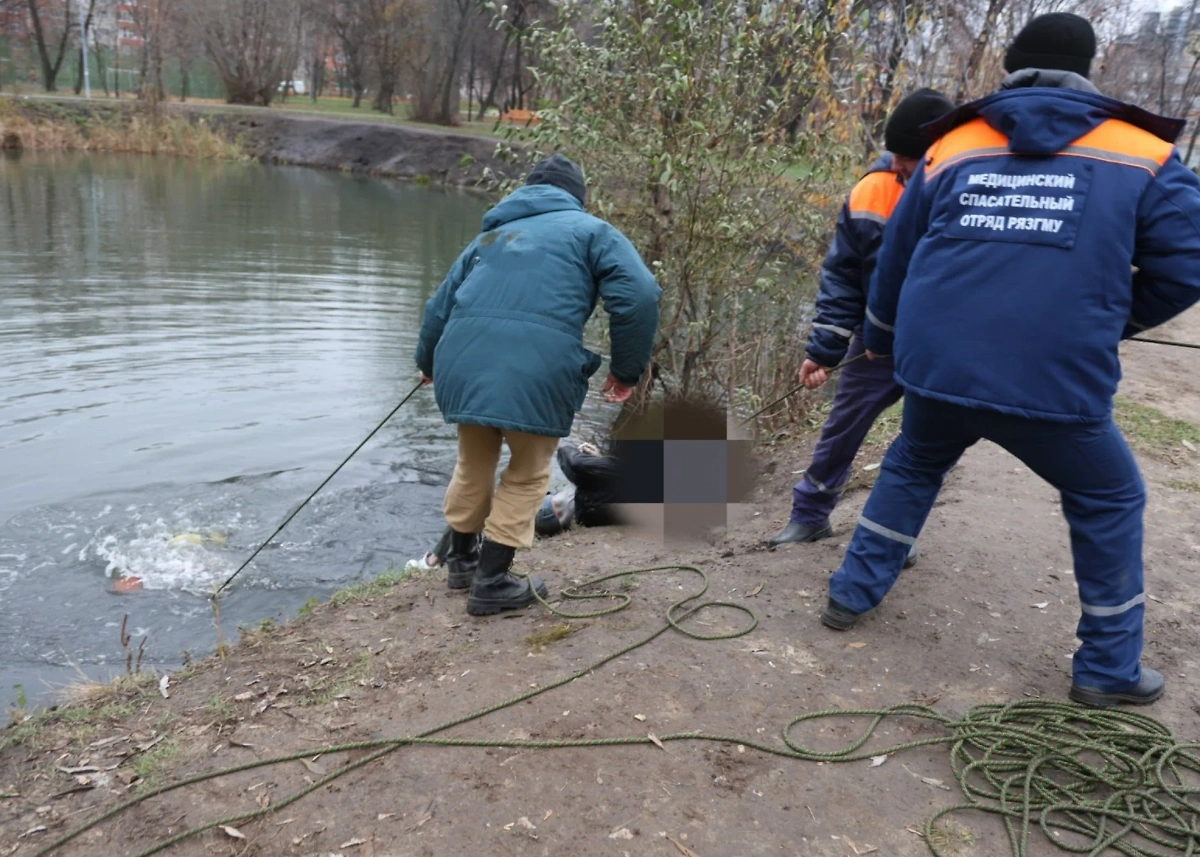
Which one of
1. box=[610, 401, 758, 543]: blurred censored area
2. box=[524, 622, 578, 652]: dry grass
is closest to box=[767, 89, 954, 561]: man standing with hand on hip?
box=[610, 401, 758, 543]: blurred censored area

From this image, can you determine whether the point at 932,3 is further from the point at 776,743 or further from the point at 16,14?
the point at 16,14

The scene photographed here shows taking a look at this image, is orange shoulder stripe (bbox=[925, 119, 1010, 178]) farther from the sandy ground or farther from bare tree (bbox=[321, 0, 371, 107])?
bare tree (bbox=[321, 0, 371, 107])

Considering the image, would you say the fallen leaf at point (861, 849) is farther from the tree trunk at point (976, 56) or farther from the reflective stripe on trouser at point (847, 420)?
the tree trunk at point (976, 56)

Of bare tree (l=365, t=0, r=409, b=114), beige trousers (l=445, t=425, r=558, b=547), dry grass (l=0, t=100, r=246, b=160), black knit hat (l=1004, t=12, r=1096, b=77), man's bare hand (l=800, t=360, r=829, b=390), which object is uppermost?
bare tree (l=365, t=0, r=409, b=114)

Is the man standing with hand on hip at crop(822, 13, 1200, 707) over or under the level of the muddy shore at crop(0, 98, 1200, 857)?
over

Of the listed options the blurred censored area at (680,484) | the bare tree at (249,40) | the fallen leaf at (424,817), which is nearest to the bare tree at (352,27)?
the bare tree at (249,40)

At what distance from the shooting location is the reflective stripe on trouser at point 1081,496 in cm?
300

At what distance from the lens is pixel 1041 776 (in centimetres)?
286

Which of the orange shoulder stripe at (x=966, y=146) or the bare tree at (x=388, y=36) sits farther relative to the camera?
the bare tree at (x=388, y=36)

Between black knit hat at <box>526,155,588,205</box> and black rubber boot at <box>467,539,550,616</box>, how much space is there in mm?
1507

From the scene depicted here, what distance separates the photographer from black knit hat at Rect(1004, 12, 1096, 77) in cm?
305

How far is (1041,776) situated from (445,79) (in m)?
46.0

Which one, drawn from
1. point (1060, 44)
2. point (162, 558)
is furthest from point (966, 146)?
point (162, 558)

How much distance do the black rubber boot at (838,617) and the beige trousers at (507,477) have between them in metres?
1.23
